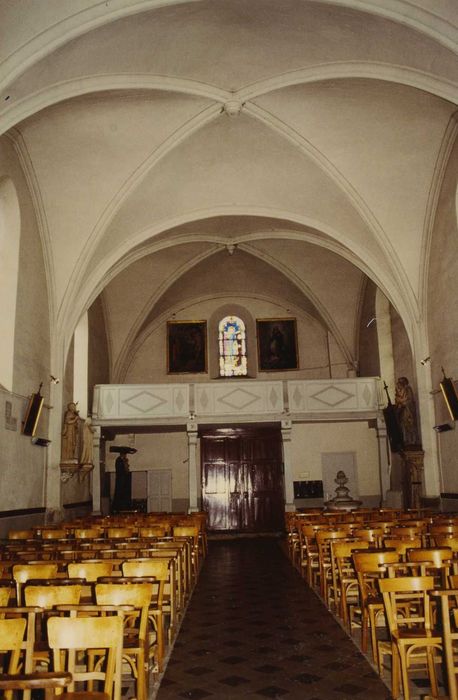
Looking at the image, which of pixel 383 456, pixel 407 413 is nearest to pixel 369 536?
pixel 407 413

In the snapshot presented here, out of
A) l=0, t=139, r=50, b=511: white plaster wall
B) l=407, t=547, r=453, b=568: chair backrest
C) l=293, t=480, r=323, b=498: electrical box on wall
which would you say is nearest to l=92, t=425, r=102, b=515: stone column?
l=0, t=139, r=50, b=511: white plaster wall

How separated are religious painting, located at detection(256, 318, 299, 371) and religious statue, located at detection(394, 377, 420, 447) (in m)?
7.69

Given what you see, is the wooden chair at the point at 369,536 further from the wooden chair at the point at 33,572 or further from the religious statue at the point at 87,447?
the religious statue at the point at 87,447

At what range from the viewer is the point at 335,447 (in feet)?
75.7

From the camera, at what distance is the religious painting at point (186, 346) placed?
24.2 metres

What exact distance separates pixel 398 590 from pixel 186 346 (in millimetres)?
20259

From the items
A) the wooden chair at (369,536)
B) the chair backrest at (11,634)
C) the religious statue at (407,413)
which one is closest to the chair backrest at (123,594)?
the chair backrest at (11,634)

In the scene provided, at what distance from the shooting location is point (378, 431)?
19578 millimetres

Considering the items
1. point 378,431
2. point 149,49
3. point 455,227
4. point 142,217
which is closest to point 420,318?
point 455,227

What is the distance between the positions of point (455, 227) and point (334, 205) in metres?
3.52

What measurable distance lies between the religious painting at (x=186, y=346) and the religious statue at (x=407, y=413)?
9203mm

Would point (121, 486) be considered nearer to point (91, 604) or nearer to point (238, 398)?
point (238, 398)

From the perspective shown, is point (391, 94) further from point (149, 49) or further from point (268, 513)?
point (268, 513)

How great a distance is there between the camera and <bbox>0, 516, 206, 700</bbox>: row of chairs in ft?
11.1
